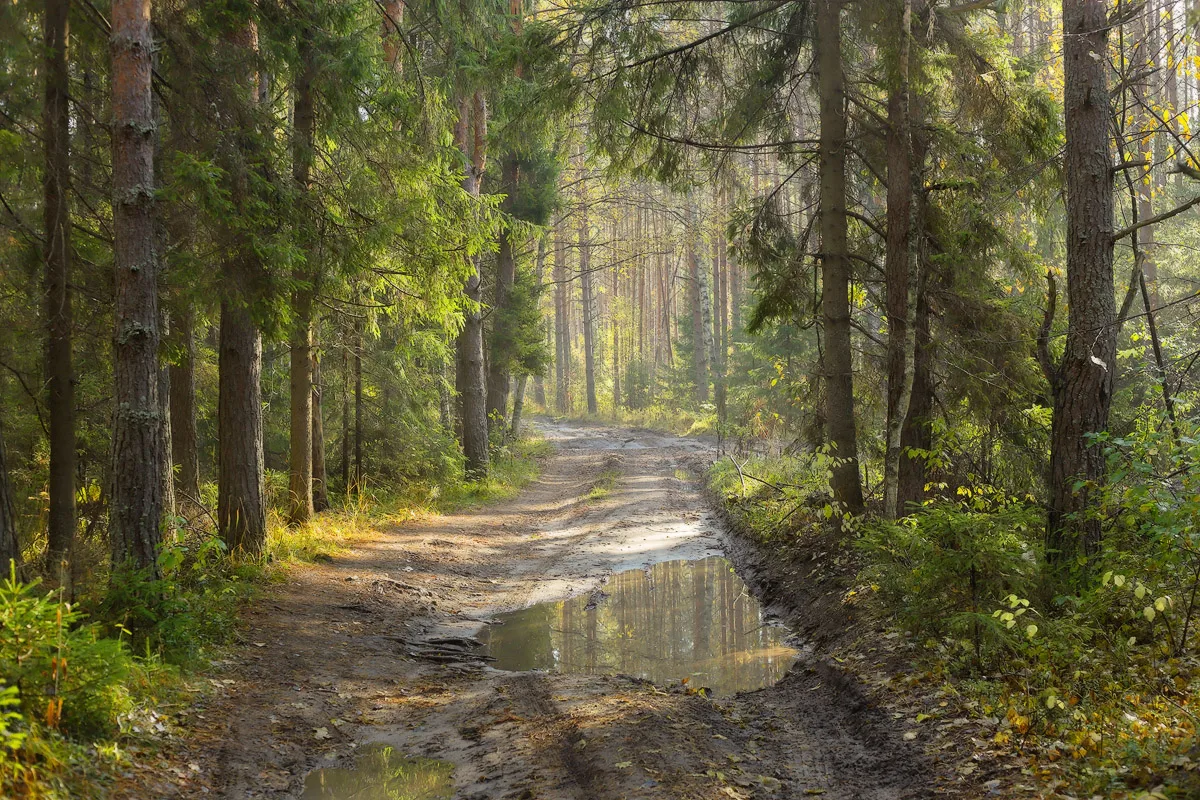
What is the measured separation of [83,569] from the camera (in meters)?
6.63

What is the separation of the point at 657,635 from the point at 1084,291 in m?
5.39

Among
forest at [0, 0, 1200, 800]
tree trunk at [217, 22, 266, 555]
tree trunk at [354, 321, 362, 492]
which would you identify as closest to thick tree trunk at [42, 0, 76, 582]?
forest at [0, 0, 1200, 800]

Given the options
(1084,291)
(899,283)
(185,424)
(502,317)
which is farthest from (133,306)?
(502,317)

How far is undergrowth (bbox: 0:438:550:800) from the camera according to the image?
4234mm

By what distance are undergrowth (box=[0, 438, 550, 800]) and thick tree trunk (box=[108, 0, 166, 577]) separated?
0.42 m

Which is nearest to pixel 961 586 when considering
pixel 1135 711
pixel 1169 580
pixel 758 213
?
pixel 1169 580

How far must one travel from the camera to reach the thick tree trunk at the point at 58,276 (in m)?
7.73

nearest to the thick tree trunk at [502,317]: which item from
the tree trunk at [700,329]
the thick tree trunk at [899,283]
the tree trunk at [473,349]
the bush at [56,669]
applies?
the tree trunk at [473,349]

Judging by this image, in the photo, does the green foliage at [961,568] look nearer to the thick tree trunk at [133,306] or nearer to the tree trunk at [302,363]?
the thick tree trunk at [133,306]

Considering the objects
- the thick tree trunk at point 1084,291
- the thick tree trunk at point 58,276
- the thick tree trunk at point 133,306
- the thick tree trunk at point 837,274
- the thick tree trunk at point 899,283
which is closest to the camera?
the thick tree trunk at point 1084,291

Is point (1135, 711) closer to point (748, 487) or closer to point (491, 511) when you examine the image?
point (748, 487)

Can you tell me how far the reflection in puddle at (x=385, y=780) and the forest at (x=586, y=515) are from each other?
0.11ft

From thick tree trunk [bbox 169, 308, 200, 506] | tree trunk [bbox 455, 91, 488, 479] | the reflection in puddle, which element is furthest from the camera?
tree trunk [bbox 455, 91, 488, 479]

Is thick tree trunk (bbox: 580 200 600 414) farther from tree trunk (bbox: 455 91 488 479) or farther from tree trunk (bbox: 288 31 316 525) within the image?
tree trunk (bbox: 288 31 316 525)
